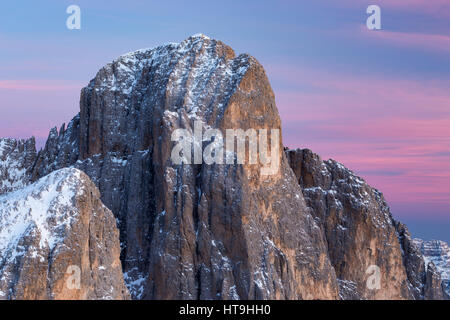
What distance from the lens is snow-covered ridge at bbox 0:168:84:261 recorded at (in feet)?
485

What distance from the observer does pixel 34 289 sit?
145m

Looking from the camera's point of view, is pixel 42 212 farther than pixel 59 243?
Yes

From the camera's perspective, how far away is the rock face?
477 ft

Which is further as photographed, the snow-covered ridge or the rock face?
the snow-covered ridge

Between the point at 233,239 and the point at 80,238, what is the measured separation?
1890 inches

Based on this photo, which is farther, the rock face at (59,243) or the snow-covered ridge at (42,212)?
the snow-covered ridge at (42,212)

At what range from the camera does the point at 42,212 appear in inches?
5925

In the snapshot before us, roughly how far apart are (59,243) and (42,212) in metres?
5.75

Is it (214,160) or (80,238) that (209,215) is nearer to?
(214,160)

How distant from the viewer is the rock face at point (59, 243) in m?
145

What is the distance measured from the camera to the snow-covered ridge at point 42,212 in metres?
148

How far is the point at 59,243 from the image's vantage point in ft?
481

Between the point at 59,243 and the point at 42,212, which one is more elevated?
the point at 42,212
